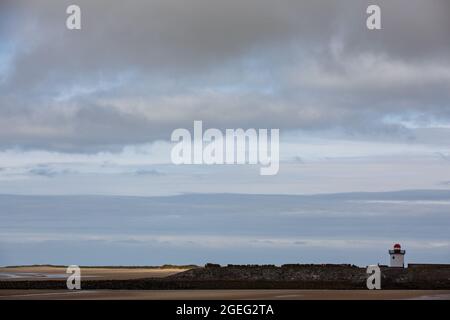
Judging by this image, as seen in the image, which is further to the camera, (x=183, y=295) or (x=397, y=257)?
(x=397, y=257)

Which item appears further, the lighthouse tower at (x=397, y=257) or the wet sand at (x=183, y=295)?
the lighthouse tower at (x=397, y=257)

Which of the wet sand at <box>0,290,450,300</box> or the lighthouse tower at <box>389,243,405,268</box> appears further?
the lighthouse tower at <box>389,243,405,268</box>
